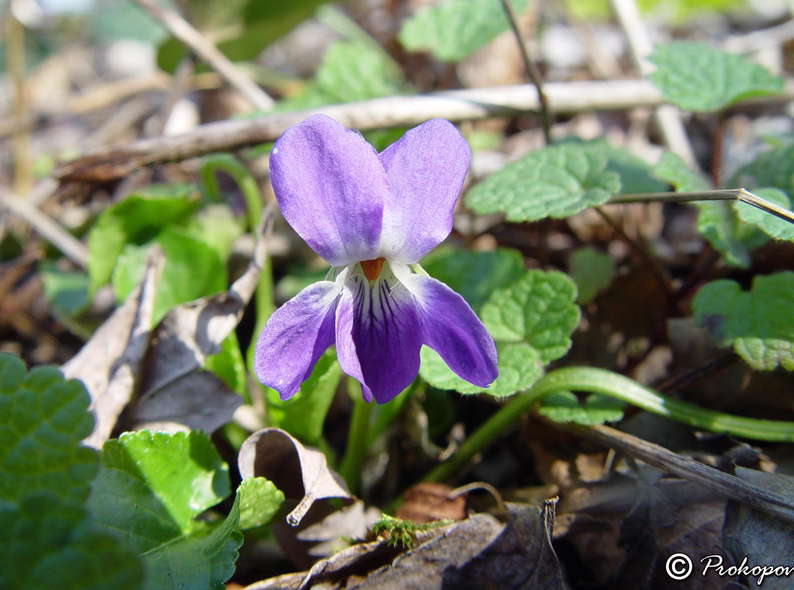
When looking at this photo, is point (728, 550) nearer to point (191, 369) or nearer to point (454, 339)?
point (454, 339)

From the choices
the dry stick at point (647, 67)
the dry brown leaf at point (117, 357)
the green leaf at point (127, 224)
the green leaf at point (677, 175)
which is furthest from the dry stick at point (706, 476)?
the green leaf at point (127, 224)

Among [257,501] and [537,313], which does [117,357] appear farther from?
[537,313]

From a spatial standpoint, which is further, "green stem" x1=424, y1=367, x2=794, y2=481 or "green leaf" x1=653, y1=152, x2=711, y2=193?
"green leaf" x1=653, y1=152, x2=711, y2=193

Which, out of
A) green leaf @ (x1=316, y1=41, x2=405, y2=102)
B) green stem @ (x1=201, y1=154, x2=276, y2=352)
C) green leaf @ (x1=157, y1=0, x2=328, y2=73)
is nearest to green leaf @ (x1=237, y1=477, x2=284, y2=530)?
green stem @ (x1=201, y1=154, x2=276, y2=352)

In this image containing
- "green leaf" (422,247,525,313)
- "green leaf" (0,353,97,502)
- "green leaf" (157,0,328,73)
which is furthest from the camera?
"green leaf" (157,0,328,73)

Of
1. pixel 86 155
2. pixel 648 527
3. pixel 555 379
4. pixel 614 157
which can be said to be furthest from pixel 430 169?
pixel 86 155

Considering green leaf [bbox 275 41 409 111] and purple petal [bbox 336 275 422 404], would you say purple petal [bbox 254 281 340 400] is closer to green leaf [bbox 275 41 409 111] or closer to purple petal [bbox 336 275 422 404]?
purple petal [bbox 336 275 422 404]

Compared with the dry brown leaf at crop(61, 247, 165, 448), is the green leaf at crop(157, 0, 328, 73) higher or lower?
higher
